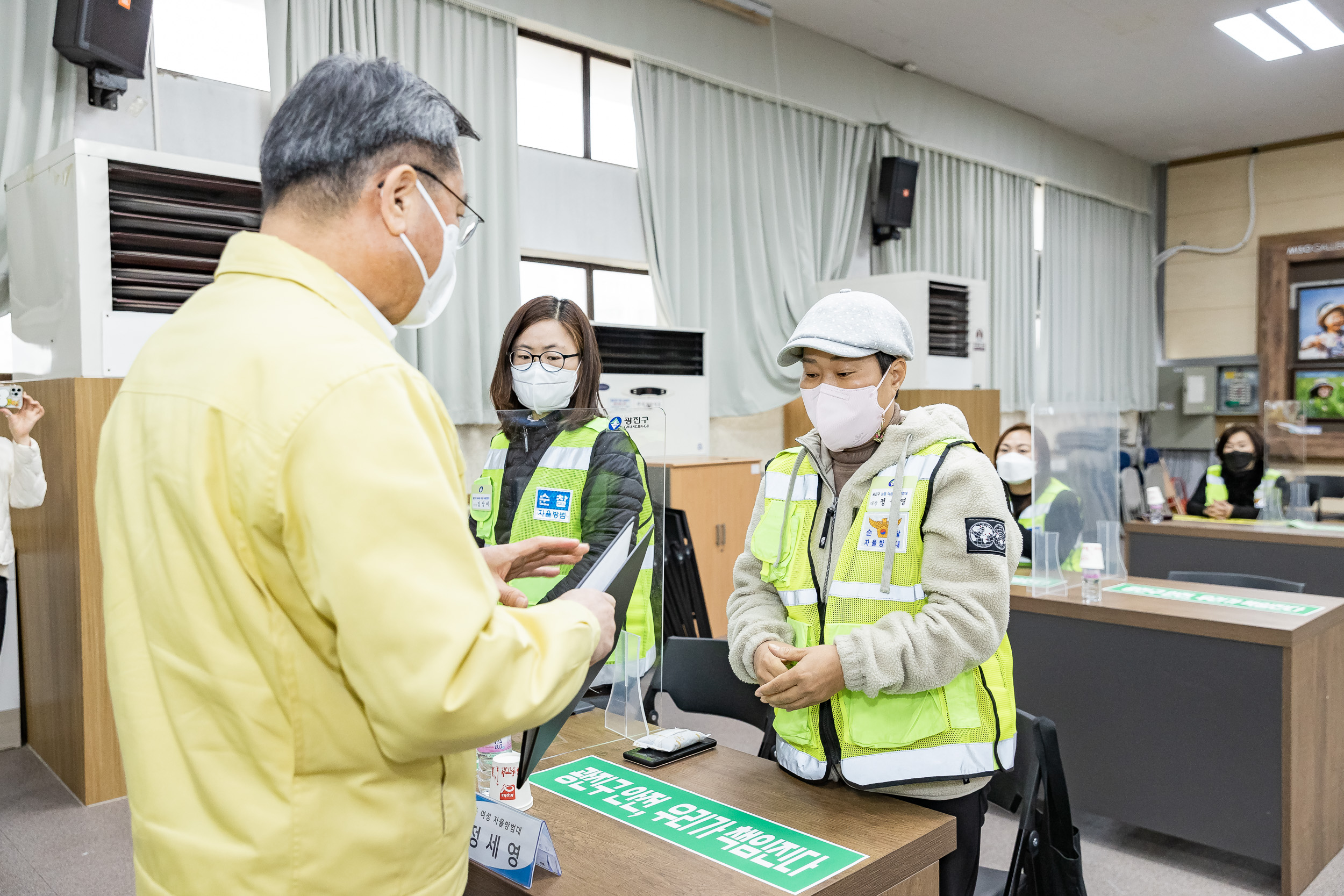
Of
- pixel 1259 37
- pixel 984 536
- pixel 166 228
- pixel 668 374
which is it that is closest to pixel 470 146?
pixel 668 374

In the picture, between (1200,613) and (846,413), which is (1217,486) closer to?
(1200,613)

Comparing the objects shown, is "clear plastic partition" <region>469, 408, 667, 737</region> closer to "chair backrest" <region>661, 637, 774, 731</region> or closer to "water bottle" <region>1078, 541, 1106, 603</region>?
"chair backrest" <region>661, 637, 774, 731</region>

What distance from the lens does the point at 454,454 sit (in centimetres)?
89

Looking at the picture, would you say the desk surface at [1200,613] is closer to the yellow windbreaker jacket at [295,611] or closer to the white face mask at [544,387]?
the white face mask at [544,387]

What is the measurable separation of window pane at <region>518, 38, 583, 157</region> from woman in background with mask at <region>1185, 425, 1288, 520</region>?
418cm

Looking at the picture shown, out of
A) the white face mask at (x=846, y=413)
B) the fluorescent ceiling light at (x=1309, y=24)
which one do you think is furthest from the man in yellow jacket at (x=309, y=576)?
the fluorescent ceiling light at (x=1309, y=24)

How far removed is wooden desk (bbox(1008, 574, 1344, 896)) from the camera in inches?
105

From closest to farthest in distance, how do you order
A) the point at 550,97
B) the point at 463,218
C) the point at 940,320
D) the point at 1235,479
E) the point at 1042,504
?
1. the point at 463,218
2. the point at 1042,504
3. the point at 550,97
4. the point at 1235,479
5. the point at 940,320

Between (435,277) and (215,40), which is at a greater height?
(215,40)

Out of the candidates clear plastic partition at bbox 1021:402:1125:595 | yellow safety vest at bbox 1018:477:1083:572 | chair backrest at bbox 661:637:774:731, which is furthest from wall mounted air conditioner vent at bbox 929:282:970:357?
chair backrest at bbox 661:637:774:731

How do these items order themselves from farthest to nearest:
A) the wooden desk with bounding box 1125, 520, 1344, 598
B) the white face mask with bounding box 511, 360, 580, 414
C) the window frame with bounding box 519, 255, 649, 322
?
the window frame with bounding box 519, 255, 649, 322
the wooden desk with bounding box 1125, 520, 1344, 598
the white face mask with bounding box 511, 360, 580, 414

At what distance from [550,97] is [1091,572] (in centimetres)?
364

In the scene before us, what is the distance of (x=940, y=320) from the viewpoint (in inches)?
240

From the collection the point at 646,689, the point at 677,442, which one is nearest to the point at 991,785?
the point at 646,689
